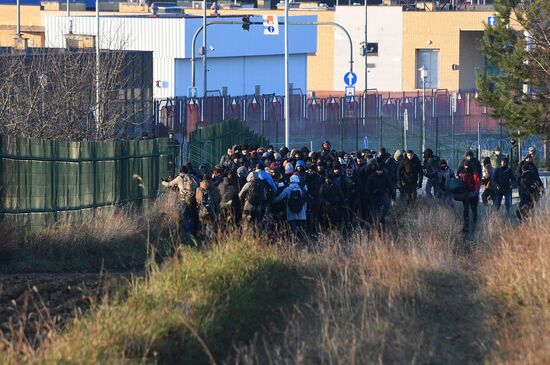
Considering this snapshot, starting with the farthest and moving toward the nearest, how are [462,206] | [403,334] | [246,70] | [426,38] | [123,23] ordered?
[426,38], [246,70], [123,23], [462,206], [403,334]

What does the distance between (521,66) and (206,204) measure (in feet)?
52.3

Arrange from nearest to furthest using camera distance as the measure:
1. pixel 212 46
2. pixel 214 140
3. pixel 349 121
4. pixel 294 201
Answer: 1. pixel 294 201
2. pixel 214 140
3. pixel 349 121
4. pixel 212 46

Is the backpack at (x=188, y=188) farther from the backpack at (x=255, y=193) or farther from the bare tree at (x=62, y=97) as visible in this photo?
the bare tree at (x=62, y=97)

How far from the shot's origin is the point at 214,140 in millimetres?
32156

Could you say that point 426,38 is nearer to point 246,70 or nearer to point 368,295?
point 246,70

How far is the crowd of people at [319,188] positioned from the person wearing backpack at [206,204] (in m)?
0.02

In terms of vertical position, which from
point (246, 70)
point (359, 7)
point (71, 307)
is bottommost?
point (71, 307)

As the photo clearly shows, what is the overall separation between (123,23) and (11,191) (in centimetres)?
3494

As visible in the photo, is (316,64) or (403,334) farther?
(316,64)

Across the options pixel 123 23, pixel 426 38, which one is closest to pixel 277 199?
pixel 123 23

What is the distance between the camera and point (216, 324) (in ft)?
35.9

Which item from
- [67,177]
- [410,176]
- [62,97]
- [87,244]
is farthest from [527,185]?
[62,97]

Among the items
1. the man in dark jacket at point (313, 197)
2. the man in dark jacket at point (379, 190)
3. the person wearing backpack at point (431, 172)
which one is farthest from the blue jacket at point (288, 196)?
the person wearing backpack at point (431, 172)

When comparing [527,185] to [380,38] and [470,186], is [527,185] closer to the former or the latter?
[470,186]
